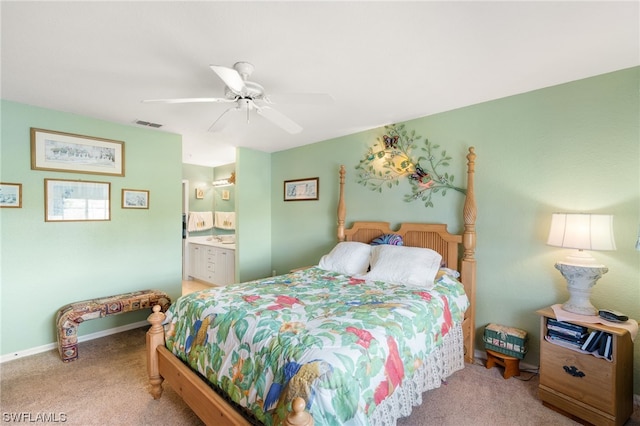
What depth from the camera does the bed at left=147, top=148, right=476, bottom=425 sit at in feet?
4.09

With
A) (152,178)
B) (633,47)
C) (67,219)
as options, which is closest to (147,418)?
(67,219)

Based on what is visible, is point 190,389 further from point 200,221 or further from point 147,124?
point 200,221

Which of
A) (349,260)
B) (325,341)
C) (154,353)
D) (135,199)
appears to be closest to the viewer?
(325,341)

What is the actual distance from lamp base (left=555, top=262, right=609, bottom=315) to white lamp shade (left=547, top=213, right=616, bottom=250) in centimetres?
16

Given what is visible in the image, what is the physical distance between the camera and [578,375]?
1863 mm

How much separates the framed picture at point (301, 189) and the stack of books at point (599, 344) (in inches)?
123

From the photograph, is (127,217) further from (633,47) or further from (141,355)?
(633,47)

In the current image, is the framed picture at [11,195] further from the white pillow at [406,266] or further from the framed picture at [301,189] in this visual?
the white pillow at [406,266]

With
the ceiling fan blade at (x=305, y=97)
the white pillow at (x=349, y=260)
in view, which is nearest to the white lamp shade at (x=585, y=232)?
the white pillow at (x=349, y=260)

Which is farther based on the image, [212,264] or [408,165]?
[212,264]

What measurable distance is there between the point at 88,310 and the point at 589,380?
406 cm

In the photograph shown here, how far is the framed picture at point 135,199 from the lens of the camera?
11.0 feet

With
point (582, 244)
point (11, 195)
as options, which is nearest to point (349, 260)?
point (582, 244)

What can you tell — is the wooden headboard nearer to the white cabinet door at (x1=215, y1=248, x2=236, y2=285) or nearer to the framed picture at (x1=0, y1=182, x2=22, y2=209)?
the white cabinet door at (x1=215, y1=248, x2=236, y2=285)
